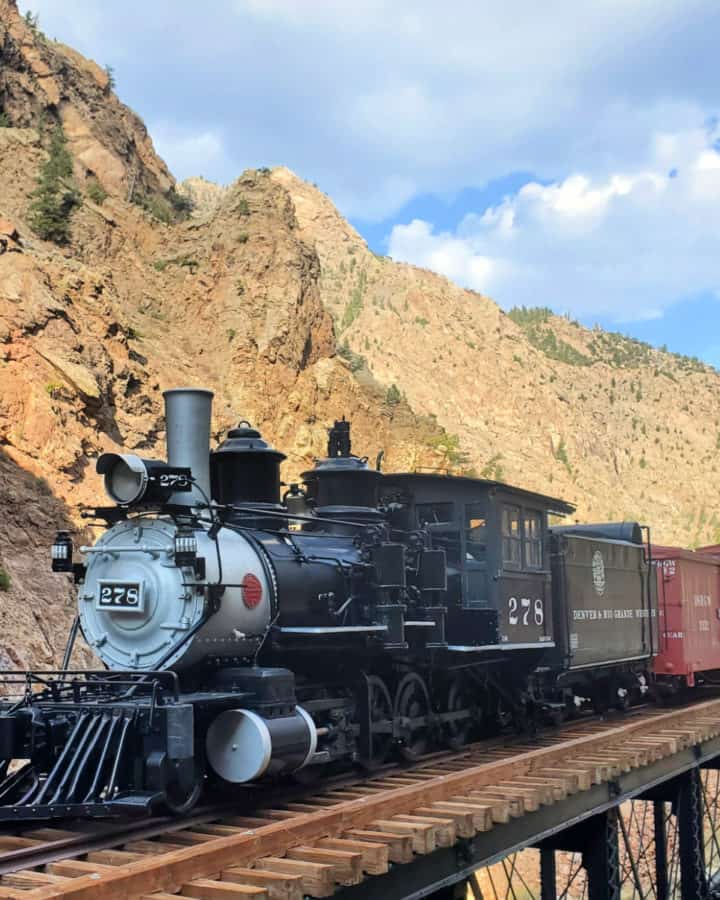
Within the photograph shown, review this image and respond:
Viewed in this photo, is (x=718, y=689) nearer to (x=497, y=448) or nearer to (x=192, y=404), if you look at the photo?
(x=192, y=404)

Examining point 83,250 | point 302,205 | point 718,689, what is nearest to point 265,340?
point 83,250

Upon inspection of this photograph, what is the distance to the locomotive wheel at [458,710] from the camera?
37.5ft

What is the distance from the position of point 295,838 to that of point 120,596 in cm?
254

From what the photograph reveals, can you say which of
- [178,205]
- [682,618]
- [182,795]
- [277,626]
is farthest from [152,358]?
[182,795]

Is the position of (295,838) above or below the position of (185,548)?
below

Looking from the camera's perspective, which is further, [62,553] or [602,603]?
[602,603]

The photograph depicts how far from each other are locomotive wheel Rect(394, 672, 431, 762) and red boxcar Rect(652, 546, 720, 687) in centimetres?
743

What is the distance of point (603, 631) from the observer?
14.2m

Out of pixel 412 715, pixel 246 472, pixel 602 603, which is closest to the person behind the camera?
pixel 246 472

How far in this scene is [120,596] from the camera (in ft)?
27.2

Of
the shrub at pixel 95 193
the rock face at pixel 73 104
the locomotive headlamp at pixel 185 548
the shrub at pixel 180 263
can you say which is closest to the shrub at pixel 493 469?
the rock face at pixel 73 104

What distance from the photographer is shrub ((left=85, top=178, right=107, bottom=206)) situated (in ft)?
112

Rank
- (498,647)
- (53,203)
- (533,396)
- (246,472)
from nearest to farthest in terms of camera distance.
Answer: (246,472) < (498,647) < (53,203) < (533,396)

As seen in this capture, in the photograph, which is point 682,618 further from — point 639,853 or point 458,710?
point 458,710
